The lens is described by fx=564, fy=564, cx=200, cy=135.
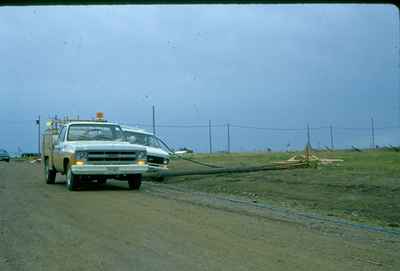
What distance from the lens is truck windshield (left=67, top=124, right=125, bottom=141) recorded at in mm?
18188

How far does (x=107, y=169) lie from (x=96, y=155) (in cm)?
53

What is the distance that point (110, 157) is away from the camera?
16.9m

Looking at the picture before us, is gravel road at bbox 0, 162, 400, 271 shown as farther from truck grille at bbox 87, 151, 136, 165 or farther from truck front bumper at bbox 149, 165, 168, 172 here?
truck front bumper at bbox 149, 165, 168, 172

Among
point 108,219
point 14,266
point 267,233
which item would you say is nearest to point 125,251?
point 14,266

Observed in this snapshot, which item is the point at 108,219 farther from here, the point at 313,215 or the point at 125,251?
the point at 313,215

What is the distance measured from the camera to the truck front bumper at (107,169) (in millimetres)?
16453

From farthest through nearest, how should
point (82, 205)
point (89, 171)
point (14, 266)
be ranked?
1. point (89, 171)
2. point (82, 205)
3. point (14, 266)

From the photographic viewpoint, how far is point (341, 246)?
25.4 ft

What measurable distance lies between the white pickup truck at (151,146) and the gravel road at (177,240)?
355 inches

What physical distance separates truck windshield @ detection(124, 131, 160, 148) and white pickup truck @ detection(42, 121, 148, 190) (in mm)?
3535

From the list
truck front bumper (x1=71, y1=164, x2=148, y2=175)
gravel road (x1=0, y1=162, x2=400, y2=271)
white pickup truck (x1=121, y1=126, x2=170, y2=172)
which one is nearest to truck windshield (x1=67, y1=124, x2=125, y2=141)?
truck front bumper (x1=71, y1=164, x2=148, y2=175)

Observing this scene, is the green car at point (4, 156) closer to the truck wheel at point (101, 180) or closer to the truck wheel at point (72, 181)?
the truck wheel at point (101, 180)

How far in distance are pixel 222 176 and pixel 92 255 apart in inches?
563

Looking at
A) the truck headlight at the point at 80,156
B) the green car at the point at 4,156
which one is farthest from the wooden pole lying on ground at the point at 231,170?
the green car at the point at 4,156
